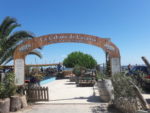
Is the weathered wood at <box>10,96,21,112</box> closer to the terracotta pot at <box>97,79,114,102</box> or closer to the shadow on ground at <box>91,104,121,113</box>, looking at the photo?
the shadow on ground at <box>91,104,121,113</box>

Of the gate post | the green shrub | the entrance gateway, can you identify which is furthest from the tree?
the green shrub

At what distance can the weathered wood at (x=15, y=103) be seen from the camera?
8094 millimetres

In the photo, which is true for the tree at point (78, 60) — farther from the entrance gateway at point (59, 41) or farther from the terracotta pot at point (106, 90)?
the terracotta pot at point (106, 90)

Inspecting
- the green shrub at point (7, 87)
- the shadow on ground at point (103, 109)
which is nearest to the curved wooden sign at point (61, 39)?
the green shrub at point (7, 87)

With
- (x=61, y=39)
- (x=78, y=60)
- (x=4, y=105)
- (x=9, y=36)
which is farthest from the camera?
(x=78, y=60)

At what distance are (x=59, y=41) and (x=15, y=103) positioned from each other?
4.35m

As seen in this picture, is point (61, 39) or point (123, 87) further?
point (61, 39)

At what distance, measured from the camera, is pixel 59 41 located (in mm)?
11117

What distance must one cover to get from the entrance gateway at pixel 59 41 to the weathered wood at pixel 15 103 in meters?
2.69

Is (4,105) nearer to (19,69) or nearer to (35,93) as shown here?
(35,93)

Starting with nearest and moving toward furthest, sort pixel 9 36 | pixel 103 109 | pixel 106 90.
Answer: pixel 103 109
pixel 106 90
pixel 9 36

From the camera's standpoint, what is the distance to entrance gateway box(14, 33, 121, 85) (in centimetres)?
1094

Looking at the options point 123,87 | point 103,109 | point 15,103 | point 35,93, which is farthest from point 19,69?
point 123,87

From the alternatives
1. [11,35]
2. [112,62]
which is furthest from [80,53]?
[112,62]
